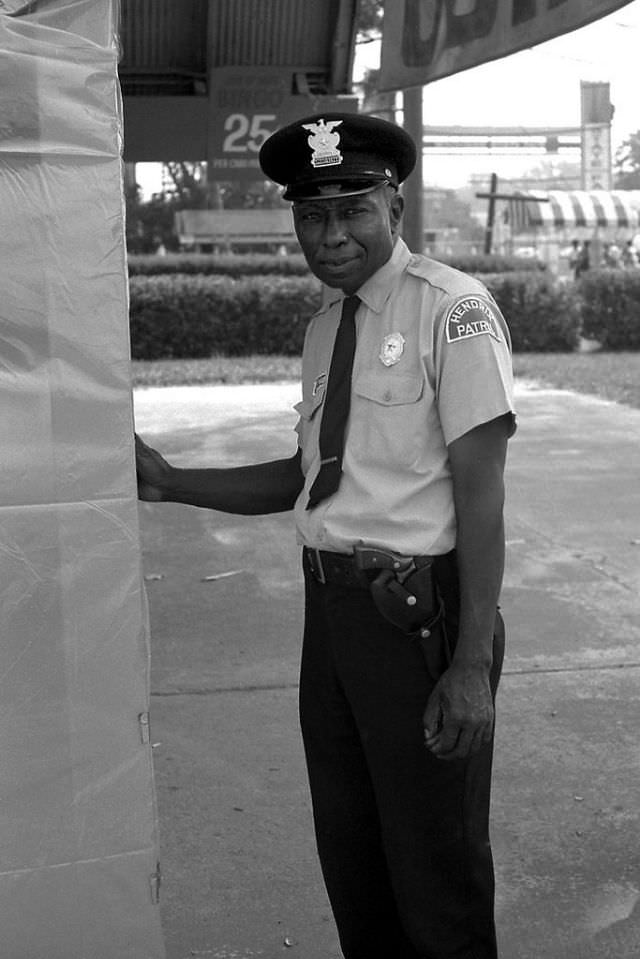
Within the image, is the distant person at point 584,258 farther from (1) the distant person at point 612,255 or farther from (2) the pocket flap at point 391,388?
(2) the pocket flap at point 391,388

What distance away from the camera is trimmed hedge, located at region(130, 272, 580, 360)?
17844mm

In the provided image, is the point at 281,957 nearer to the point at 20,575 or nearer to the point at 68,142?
the point at 20,575

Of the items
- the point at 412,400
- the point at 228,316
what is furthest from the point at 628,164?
the point at 412,400

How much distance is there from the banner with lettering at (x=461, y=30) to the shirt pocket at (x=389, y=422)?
1416 millimetres

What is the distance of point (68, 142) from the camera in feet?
6.94

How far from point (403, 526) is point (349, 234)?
1.63 feet

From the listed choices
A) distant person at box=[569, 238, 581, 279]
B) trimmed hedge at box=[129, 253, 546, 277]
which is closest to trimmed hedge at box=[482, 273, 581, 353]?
trimmed hedge at box=[129, 253, 546, 277]

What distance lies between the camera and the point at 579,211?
3225cm

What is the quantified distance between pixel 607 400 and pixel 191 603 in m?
7.68

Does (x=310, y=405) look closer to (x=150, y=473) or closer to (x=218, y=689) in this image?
(x=150, y=473)

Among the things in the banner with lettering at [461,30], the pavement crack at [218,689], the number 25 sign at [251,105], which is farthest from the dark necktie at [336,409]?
the number 25 sign at [251,105]

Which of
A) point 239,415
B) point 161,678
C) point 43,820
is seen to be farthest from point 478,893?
point 239,415

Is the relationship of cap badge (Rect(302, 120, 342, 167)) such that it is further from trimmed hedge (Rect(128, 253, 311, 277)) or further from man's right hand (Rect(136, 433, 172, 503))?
trimmed hedge (Rect(128, 253, 311, 277))

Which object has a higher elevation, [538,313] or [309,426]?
[309,426]
